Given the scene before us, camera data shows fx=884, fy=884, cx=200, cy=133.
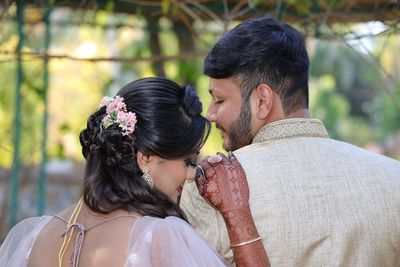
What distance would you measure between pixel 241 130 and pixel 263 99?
0.13m

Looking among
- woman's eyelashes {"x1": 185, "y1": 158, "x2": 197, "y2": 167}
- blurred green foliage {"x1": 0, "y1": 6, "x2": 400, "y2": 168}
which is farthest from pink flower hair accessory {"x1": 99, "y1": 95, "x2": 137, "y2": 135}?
blurred green foliage {"x1": 0, "y1": 6, "x2": 400, "y2": 168}

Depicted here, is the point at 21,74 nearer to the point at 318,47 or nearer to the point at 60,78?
the point at 60,78

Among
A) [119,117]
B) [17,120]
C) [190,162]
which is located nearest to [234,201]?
[190,162]

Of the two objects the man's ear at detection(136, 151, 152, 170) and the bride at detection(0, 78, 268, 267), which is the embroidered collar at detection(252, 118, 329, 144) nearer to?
the bride at detection(0, 78, 268, 267)

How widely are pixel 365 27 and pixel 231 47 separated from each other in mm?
2755

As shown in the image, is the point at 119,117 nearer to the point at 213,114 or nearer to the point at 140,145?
the point at 140,145

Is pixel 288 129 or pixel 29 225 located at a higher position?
pixel 288 129

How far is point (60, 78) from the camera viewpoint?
54.0ft

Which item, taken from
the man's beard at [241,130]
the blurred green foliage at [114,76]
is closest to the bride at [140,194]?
the man's beard at [241,130]

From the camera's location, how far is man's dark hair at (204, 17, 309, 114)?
288cm

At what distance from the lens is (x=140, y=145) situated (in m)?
2.70

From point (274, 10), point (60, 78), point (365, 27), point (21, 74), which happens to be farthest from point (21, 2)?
point (60, 78)

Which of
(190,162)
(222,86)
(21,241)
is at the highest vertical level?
(222,86)

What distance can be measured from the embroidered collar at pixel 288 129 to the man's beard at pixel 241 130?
0.05 meters
